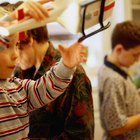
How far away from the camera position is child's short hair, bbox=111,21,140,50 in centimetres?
145

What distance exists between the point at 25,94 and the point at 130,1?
187 cm

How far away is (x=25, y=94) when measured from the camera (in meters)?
0.79

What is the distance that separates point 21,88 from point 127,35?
0.81m

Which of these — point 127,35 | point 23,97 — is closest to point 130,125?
point 127,35

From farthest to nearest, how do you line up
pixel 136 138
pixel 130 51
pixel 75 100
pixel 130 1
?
1. pixel 130 1
2. pixel 130 51
3. pixel 136 138
4. pixel 75 100

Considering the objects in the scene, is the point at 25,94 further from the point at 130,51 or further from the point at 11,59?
the point at 130,51

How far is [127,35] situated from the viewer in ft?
4.78

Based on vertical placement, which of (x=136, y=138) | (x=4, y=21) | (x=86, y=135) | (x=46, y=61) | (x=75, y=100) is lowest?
(x=136, y=138)

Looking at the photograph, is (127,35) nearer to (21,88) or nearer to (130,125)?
(130,125)

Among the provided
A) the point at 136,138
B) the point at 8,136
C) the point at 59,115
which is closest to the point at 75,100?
the point at 59,115

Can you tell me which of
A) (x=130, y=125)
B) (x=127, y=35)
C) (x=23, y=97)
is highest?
(x=127, y=35)

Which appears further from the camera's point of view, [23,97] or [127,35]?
[127,35]

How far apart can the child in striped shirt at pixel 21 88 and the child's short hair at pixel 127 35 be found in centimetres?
76

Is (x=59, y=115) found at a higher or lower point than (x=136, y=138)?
higher
